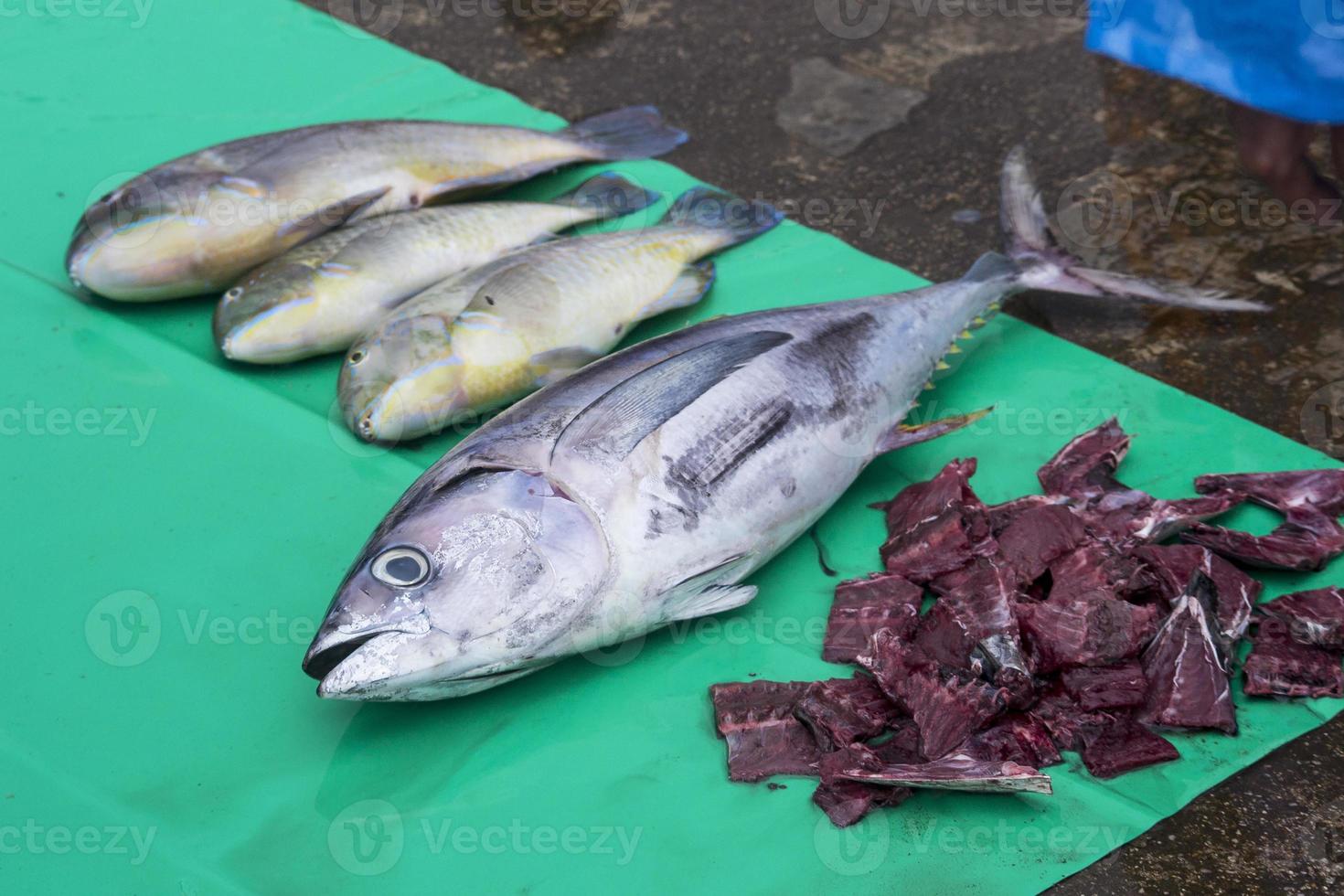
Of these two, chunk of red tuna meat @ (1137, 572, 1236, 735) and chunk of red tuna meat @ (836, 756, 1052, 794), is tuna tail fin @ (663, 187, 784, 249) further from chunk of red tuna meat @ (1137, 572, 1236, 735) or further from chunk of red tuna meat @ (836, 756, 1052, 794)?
chunk of red tuna meat @ (836, 756, 1052, 794)

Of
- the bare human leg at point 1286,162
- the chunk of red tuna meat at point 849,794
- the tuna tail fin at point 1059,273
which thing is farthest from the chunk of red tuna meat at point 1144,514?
the bare human leg at point 1286,162

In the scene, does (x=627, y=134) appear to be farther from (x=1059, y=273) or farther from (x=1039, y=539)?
(x=1039, y=539)

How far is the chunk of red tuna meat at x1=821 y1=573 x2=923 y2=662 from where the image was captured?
3172mm

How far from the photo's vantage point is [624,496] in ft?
9.80

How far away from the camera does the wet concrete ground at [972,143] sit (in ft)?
13.9

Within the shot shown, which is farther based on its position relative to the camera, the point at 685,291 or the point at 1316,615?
the point at 685,291

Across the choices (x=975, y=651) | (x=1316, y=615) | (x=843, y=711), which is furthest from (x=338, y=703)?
(x=1316, y=615)

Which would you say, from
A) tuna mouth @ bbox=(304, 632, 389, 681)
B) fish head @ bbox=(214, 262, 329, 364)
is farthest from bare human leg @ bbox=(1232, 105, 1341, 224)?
tuna mouth @ bbox=(304, 632, 389, 681)

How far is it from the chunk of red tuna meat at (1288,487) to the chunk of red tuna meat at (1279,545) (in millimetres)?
82

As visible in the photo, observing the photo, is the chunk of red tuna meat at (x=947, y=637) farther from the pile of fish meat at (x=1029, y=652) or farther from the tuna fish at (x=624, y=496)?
the tuna fish at (x=624, y=496)

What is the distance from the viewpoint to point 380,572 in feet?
9.03

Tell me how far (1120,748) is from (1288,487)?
1.13m

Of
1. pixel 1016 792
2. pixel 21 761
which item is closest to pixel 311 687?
pixel 21 761

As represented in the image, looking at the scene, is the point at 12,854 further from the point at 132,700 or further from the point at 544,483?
the point at 544,483
